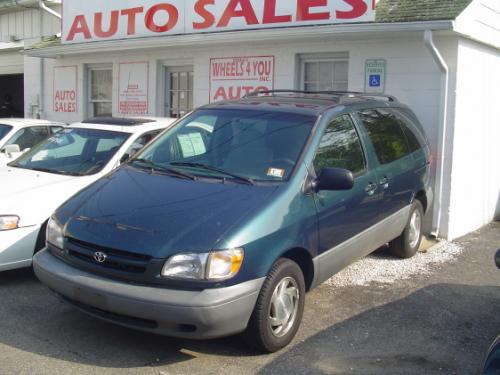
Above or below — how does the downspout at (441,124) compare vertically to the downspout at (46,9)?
below

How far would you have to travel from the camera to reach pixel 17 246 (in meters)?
5.25

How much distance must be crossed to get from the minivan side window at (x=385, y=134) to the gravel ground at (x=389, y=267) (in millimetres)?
1227

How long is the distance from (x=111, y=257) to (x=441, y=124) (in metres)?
5.12

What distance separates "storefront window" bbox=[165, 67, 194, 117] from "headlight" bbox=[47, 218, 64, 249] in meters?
6.11

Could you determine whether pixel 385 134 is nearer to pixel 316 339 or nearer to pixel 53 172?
pixel 316 339

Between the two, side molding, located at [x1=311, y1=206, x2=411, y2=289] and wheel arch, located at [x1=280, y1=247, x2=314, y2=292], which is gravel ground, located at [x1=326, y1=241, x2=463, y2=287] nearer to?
side molding, located at [x1=311, y1=206, x2=411, y2=289]

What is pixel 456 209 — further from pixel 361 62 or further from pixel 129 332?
pixel 129 332

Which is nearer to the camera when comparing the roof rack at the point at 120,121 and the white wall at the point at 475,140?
the roof rack at the point at 120,121

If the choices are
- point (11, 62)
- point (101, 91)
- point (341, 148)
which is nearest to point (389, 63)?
point (341, 148)

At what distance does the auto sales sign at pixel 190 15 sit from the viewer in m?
8.16

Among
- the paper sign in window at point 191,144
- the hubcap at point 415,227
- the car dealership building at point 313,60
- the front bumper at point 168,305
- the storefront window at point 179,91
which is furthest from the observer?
the storefront window at point 179,91

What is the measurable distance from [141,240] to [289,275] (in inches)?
43.1

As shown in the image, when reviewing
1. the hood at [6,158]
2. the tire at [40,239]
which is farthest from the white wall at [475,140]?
the hood at [6,158]

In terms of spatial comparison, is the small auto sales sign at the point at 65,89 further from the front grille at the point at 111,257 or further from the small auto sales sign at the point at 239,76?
the front grille at the point at 111,257
